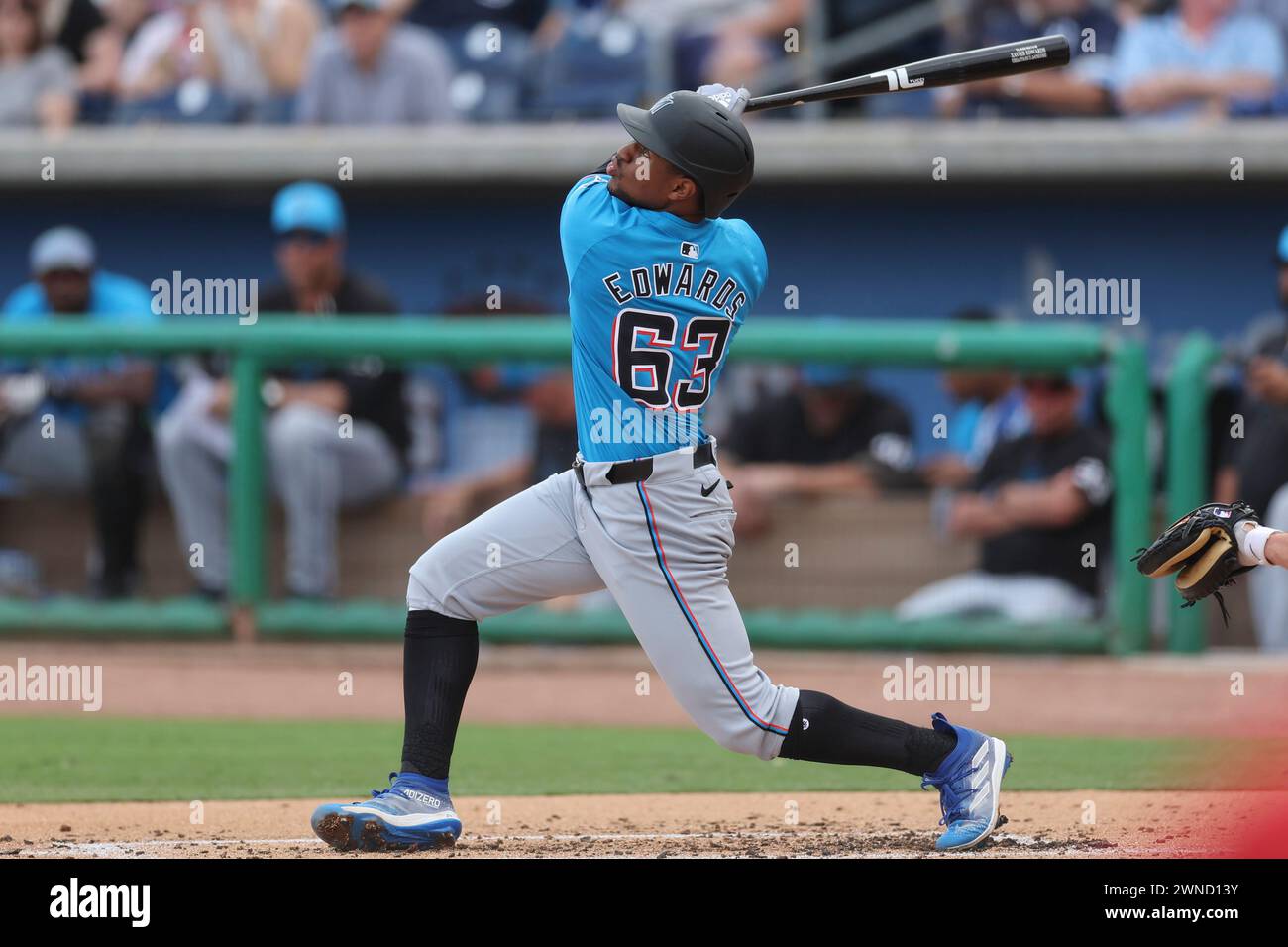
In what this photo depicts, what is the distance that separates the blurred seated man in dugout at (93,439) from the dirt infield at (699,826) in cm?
320

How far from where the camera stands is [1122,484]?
7.68 metres

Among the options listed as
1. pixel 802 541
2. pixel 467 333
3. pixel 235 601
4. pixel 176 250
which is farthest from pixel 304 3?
pixel 802 541

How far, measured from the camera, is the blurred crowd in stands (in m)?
9.09

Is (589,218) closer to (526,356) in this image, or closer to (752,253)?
(752,253)

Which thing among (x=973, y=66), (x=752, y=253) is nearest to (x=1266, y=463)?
(x=973, y=66)

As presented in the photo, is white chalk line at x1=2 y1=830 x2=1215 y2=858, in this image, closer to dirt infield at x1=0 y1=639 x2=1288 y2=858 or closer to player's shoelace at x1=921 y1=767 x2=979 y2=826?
dirt infield at x1=0 y1=639 x2=1288 y2=858

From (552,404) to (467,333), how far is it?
1.61 feet

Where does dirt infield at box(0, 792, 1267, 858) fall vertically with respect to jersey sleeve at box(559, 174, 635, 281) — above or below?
below

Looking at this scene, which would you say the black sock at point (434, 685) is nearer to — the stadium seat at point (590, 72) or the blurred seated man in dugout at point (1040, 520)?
the blurred seated man in dugout at point (1040, 520)

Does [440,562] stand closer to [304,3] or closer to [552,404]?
[552,404]

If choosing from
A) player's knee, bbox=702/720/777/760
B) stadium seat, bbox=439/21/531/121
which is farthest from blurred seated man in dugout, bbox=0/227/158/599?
player's knee, bbox=702/720/777/760

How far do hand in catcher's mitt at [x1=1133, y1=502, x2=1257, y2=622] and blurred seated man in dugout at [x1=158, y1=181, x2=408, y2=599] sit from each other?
435 cm

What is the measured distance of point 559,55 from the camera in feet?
31.6

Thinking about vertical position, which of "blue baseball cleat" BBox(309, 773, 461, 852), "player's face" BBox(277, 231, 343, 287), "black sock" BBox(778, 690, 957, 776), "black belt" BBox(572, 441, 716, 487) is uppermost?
"player's face" BBox(277, 231, 343, 287)
